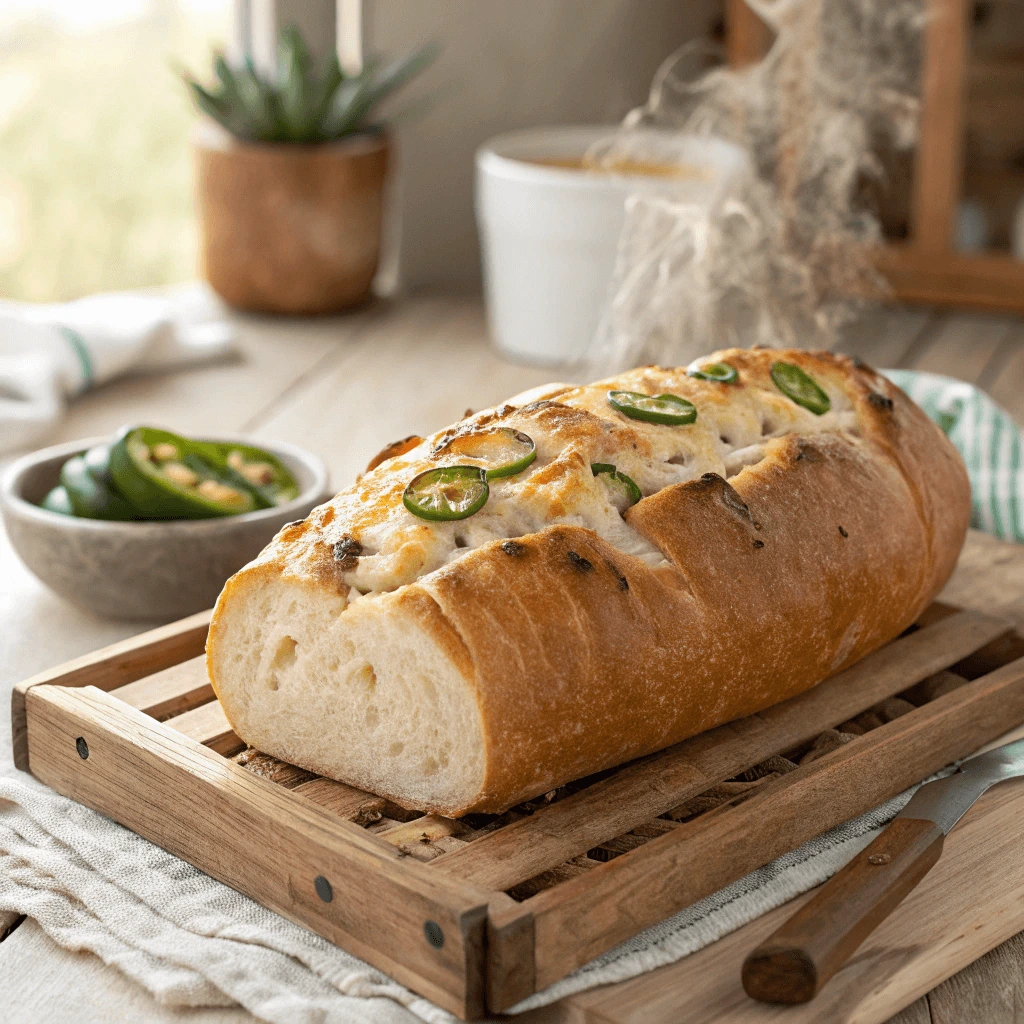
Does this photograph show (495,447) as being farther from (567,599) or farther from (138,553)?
(138,553)

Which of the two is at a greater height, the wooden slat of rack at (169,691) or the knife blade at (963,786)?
the knife blade at (963,786)

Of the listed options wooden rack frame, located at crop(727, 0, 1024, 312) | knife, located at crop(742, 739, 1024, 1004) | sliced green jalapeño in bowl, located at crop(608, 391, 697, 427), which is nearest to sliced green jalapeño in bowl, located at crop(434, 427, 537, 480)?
sliced green jalapeño in bowl, located at crop(608, 391, 697, 427)

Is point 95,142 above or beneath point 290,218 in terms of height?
beneath

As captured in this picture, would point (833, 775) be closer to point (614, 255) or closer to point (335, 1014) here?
point (335, 1014)

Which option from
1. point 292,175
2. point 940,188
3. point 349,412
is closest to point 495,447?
point 349,412

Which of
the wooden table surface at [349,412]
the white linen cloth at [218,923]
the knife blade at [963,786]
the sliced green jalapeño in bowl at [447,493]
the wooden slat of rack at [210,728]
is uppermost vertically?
the sliced green jalapeño in bowl at [447,493]

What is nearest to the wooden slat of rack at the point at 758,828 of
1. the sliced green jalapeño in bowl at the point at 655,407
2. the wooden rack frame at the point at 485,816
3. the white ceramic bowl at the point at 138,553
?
the wooden rack frame at the point at 485,816

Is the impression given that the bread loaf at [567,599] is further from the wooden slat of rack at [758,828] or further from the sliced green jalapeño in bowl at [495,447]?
the wooden slat of rack at [758,828]

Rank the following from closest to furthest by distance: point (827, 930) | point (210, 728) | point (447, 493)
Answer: point (827, 930) < point (447, 493) < point (210, 728)
